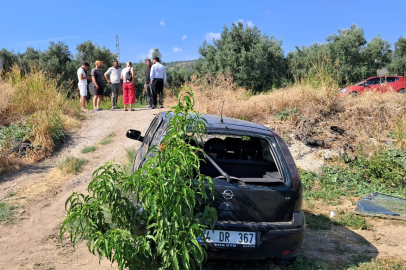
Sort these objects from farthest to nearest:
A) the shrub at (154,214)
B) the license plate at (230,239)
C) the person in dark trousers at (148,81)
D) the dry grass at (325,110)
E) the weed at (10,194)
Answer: the person in dark trousers at (148,81) → the dry grass at (325,110) → the weed at (10,194) → the license plate at (230,239) → the shrub at (154,214)

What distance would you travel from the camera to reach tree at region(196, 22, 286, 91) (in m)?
22.6

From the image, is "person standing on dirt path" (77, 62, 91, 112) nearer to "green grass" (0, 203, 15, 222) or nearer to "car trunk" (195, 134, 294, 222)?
"green grass" (0, 203, 15, 222)

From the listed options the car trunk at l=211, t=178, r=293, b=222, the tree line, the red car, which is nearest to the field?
the car trunk at l=211, t=178, r=293, b=222

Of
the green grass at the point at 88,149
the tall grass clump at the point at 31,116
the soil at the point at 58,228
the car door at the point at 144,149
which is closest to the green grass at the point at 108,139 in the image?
the soil at the point at 58,228

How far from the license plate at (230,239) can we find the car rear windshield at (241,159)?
77 cm

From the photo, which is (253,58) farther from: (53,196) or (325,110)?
(53,196)

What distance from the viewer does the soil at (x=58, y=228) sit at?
3880 millimetres

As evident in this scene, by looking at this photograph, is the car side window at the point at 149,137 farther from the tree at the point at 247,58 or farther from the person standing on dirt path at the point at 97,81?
the tree at the point at 247,58

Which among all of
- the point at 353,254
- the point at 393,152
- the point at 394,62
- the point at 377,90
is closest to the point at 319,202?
the point at 353,254

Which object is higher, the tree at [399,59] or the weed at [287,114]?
the tree at [399,59]

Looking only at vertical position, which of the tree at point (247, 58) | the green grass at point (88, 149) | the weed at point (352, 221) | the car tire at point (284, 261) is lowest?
the weed at point (352, 221)

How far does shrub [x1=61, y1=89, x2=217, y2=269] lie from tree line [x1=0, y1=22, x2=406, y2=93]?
17799 mm

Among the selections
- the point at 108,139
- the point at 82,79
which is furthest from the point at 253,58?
the point at 108,139

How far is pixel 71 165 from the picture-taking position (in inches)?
291
